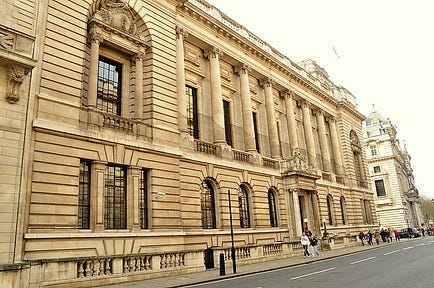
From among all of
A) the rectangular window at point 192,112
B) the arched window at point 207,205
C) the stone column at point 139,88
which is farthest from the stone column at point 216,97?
the stone column at point 139,88

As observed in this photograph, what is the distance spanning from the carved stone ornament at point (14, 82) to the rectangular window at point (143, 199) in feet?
22.8

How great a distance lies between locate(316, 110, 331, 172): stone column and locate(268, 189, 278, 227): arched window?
40.4ft

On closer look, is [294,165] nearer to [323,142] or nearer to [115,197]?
[323,142]

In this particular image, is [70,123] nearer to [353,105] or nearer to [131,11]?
[131,11]

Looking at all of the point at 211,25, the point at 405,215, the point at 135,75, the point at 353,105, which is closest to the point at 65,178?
the point at 135,75

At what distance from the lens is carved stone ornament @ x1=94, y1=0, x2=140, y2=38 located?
1870 centimetres

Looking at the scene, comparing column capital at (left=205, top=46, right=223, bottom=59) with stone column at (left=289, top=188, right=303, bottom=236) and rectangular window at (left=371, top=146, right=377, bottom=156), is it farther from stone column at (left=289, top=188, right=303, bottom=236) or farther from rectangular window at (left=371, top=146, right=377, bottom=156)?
rectangular window at (left=371, top=146, right=377, bottom=156)

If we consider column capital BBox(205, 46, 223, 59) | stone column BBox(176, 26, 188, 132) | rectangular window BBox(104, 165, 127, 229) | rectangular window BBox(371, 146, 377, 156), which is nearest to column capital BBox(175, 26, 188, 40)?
stone column BBox(176, 26, 188, 132)

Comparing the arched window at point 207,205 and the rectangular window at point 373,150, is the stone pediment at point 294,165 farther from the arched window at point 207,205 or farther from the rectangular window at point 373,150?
the rectangular window at point 373,150

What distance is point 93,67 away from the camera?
17469mm

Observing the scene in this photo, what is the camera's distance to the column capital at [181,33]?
23817 millimetres

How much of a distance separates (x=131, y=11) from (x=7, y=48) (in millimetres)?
8573

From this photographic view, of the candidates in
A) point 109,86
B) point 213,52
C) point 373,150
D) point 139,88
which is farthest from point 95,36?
point 373,150

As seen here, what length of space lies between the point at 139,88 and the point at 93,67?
280 cm
